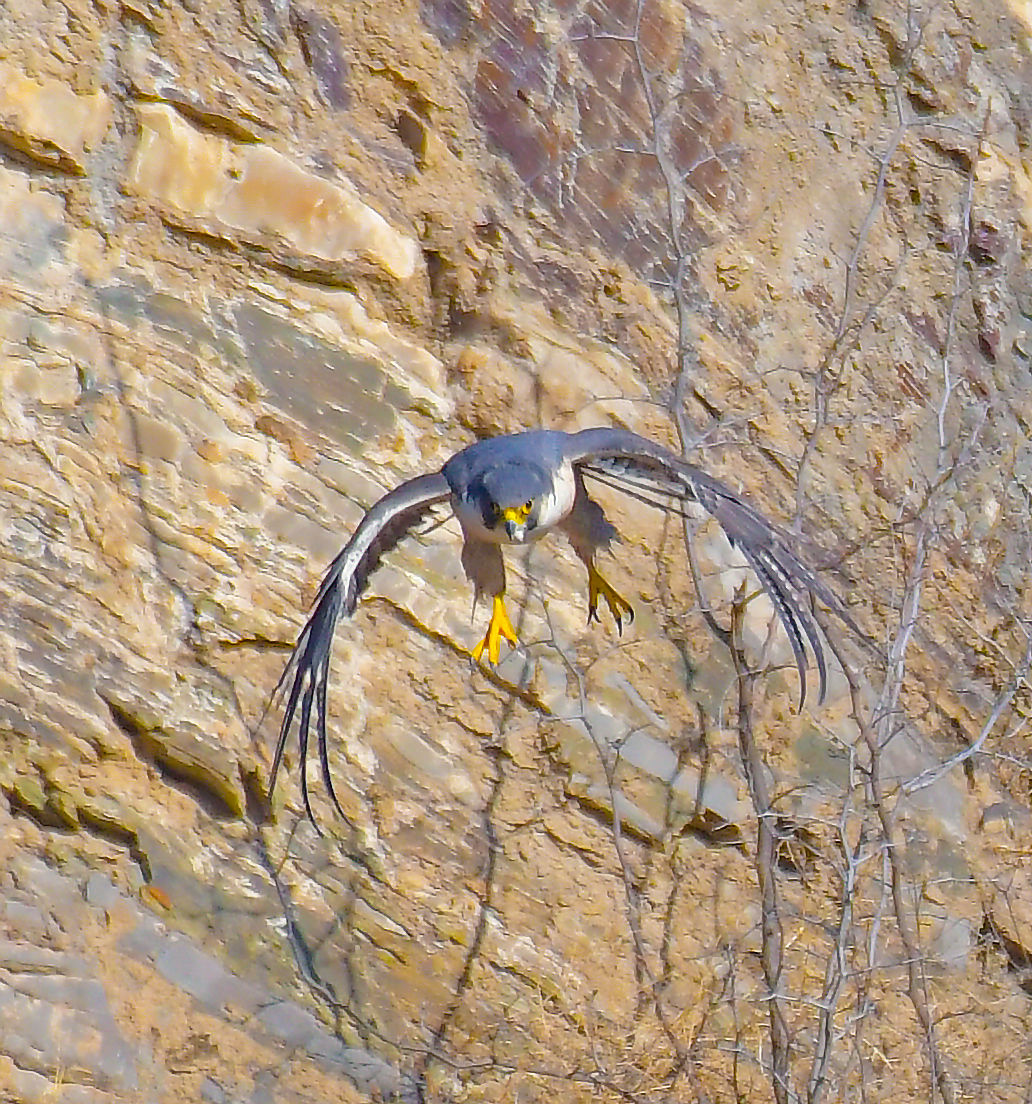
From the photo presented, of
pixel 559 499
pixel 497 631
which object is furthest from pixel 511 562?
pixel 559 499

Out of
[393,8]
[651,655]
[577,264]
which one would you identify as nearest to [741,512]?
[651,655]

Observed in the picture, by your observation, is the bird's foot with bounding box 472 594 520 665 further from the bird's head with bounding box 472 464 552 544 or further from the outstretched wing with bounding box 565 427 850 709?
the outstretched wing with bounding box 565 427 850 709

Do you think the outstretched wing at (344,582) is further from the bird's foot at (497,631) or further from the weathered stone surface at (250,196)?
the weathered stone surface at (250,196)

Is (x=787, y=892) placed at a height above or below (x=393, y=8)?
below

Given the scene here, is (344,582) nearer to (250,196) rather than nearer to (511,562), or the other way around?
(511,562)

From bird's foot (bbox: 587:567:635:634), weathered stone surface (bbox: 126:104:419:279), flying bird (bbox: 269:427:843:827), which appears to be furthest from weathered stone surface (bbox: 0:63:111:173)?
bird's foot (bbox: 587:567:635:634)

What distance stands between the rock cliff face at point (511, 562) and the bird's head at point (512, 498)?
2.45 feet

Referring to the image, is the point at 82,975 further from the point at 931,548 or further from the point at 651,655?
the point at 931,548

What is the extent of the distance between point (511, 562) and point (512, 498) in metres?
1.03

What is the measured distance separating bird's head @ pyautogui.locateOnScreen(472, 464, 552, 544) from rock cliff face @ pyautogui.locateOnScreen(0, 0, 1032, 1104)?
0.75 meters

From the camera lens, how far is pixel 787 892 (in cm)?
409

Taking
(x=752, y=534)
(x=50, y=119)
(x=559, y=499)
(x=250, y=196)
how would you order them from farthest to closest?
(x=250, y=196) → (x=50, y=119) → (x=559, y=499) → (x=752, y=534)

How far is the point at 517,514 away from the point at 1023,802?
2374mm

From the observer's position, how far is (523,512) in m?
2.86
